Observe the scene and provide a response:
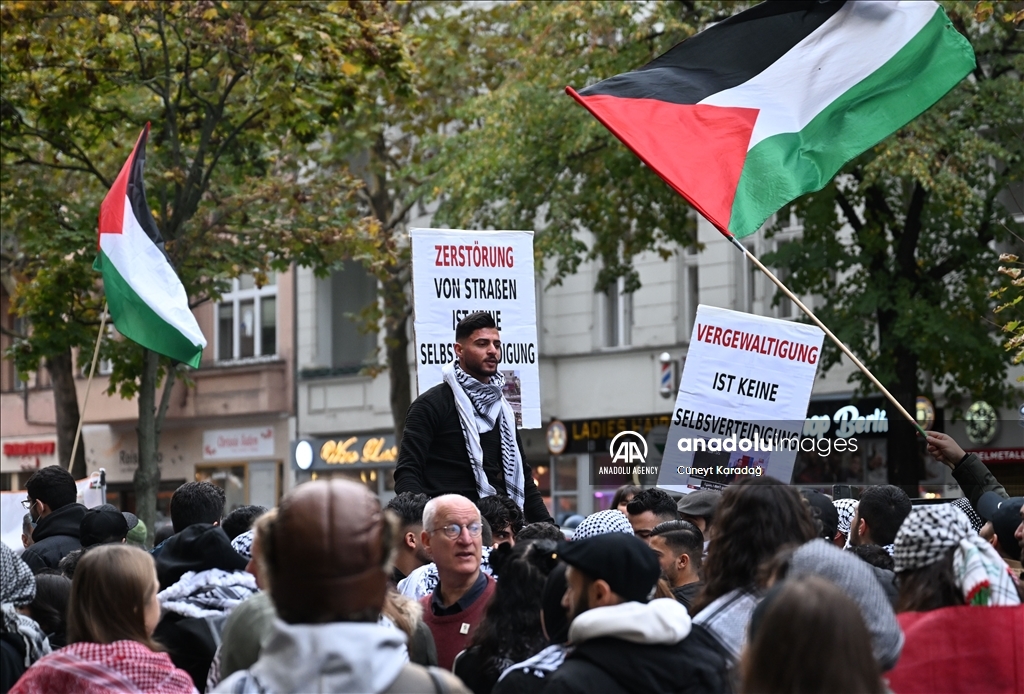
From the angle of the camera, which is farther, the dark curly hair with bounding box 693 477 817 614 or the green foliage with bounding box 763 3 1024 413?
the green foliage with bounding box 763 3 1024 413

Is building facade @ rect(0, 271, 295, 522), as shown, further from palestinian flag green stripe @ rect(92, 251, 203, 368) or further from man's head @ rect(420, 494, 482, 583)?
man's head @ rect(420, 494, 482, 583)

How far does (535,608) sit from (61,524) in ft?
13.5

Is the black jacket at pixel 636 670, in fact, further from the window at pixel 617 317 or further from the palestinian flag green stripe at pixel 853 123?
the window at pixel 617 317

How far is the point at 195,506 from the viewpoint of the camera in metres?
6.77

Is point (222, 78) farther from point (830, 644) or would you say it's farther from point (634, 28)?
point (830, 644)

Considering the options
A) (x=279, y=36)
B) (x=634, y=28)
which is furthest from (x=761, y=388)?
(x=634, y=28)

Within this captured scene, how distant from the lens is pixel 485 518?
6957 millimetres

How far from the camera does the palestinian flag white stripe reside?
820cm

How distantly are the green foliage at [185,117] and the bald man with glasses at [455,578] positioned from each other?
11386mm

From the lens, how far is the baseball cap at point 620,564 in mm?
4059

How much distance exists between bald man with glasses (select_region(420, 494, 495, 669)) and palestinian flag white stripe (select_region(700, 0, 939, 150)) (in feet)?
11.2

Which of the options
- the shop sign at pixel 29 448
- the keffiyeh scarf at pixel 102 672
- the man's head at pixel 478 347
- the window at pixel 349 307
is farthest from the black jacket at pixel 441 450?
the shop sign at pixel 29 448

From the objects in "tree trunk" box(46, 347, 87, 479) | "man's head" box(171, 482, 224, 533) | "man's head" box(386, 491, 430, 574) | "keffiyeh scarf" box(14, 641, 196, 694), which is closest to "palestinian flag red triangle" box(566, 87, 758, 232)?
"man's head" box(386, 491, 430, 574)

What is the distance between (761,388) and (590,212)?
1093 cm
